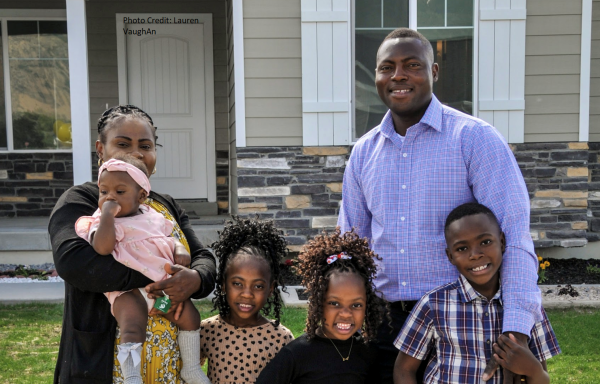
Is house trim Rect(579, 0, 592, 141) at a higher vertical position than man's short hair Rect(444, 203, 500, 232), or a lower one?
higher

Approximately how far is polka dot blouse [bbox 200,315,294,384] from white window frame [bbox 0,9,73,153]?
5826mm

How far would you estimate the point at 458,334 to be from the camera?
2.03 meters

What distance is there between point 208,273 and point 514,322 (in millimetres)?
1064

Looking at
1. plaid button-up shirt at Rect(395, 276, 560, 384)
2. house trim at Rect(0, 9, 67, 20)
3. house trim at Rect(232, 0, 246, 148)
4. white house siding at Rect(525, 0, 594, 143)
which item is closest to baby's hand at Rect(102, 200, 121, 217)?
plaid button-up shirt at Rect(395, 276, 560, 384)

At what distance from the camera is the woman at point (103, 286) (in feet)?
6.29

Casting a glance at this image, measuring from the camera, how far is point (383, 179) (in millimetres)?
2201

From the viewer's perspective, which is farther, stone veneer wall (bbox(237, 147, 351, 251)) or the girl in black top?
stone veneer wall (bbox(237, 147, 351, 251))

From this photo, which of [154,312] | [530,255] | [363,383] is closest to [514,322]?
[530,255]

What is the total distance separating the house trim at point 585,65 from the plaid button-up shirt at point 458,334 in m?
4.46

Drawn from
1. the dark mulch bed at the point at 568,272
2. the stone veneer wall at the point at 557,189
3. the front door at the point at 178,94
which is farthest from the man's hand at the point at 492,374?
the front door at the point at 178,94

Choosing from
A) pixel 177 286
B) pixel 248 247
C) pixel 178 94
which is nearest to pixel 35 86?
pixel 178 94

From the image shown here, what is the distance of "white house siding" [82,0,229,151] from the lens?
290 inches

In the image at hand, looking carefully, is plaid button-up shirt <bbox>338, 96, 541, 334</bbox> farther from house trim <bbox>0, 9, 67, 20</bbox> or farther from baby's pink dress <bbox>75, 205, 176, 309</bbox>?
house trim <bbox>0, 9, 67, 20</bbox>

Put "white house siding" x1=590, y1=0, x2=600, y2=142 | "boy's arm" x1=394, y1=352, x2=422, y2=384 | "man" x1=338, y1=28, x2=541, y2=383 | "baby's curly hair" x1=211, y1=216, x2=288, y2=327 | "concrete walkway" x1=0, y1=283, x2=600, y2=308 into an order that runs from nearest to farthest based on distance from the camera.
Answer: "man" x1=338, y1=28, x2=541, y2=383 → "boy's arm" x1=394, y1=352, x2=422, y2=384 → "baby's curly hair" x1=211, y1=216, x2=288, y2=327 → "concrete walkway" x1=0, y1=283, x2=600, y2=308 → "white house siding" x1=590, y1=0, x2=600, y2=142
